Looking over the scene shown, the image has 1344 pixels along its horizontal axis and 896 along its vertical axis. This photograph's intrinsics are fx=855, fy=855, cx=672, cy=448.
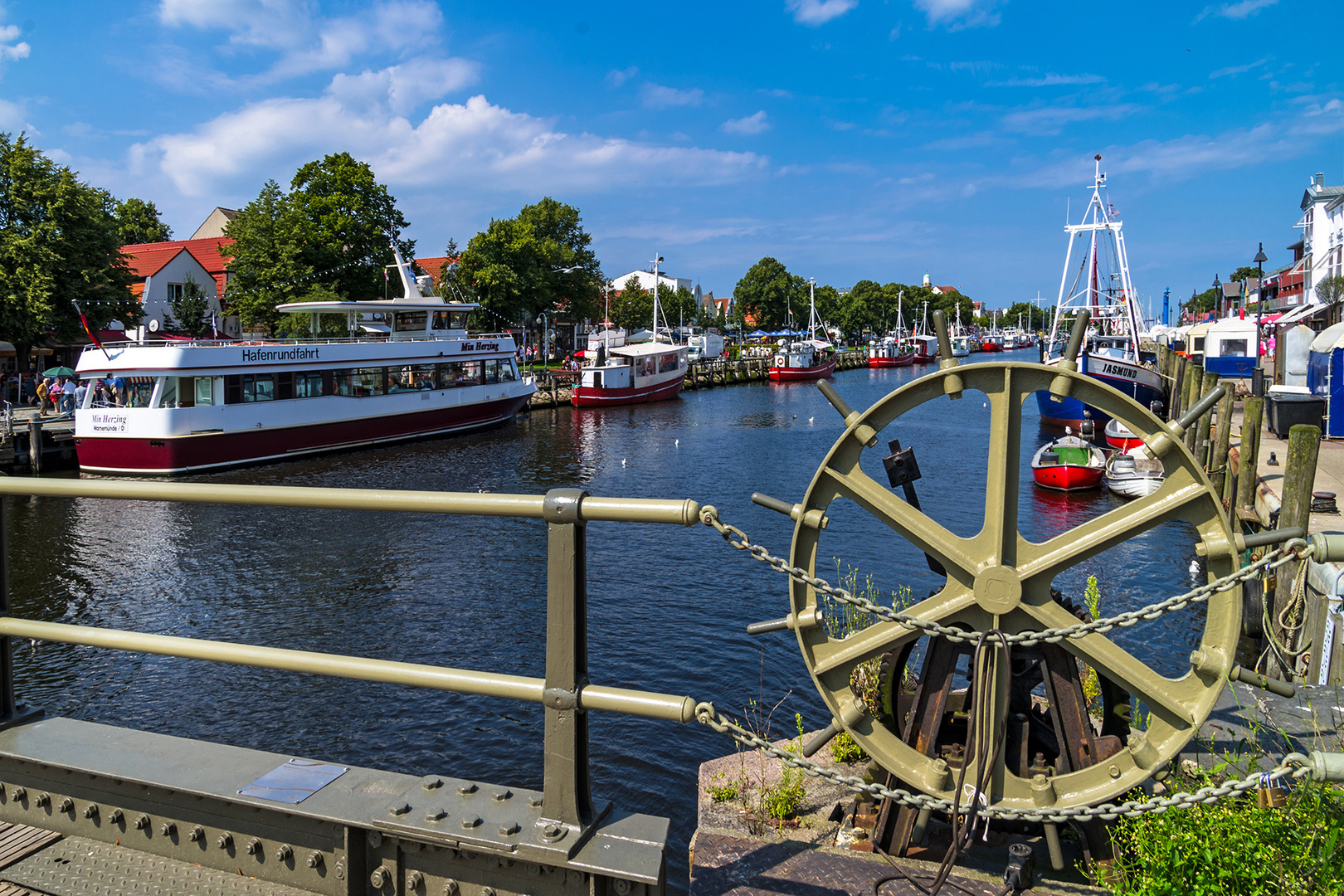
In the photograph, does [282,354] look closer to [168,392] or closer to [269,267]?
[168,392]

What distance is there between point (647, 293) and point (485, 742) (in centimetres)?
8955

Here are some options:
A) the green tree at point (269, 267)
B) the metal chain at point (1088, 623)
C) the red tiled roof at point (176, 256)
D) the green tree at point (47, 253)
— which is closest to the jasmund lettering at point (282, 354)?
the green tree at point (47, 253)

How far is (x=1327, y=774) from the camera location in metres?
2.40

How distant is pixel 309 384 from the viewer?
3034 centimetres

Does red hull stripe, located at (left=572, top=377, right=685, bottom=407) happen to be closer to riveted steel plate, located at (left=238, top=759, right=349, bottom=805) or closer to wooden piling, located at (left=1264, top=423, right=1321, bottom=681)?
wooden piling, located at (left=1264, top=423, right=1321, bottom=681)

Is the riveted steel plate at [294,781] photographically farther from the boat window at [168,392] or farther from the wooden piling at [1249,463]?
the boat window at [168,392]

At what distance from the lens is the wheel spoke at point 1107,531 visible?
10.4 ft

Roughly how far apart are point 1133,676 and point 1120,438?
2639 cm

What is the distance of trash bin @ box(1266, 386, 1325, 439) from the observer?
2027cm

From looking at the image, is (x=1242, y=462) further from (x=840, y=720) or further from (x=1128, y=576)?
A: (x=840, y=720)

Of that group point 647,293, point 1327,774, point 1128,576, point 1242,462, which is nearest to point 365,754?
point 1327,774

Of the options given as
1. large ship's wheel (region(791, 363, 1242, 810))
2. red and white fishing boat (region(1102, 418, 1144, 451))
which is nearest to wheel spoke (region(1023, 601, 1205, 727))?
large ship's wheel (region(791, 363, 1242, 810))

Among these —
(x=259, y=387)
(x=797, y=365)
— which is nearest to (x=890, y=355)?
(x=797, y=365)

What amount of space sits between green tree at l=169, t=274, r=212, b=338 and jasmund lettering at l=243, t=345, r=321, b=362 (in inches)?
978
